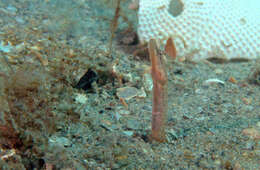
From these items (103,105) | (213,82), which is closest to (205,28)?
(213,82)

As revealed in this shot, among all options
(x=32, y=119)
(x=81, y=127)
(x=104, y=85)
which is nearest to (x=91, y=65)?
(x=104, y=85)

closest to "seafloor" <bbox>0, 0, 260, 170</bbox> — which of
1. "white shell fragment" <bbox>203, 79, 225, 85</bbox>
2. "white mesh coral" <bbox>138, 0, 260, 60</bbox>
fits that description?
"white shell fragment" <bbox>203, 79, 225, 85</bbox>

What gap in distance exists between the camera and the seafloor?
1.29m

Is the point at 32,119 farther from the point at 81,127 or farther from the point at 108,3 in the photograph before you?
the point at 108,3

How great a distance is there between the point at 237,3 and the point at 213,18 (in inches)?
27.4

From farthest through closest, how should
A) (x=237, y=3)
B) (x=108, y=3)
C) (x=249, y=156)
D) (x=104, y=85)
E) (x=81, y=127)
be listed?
(x=237, y=3)
(x=108, y=3)
(x=104, y=85)
(x=81, y=127)
(x=249, y=156)

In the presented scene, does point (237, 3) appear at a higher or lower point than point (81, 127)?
higher

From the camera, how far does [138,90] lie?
7.64ft

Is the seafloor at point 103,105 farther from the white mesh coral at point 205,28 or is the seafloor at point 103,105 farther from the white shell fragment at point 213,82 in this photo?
the white mesh coral at point 205,28

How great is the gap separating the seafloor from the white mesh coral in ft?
1.14

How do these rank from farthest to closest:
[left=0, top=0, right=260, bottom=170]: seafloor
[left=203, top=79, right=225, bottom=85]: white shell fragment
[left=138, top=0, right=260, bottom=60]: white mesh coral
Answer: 1. [left=138, top=0, right=260, bottom=60]: white mesh coral
2. [left=203, top=79, right=225, bottom=85]: white shell fragment
3. [left=0, top=0, right=260, bottom=170]: seafloor

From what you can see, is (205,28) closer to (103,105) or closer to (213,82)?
(213,82)

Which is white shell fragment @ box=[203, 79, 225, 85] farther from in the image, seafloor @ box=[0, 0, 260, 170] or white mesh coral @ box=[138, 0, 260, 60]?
white mesh coral @ box=[138, 0, 260, 60]

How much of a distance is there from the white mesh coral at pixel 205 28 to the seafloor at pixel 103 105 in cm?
35
